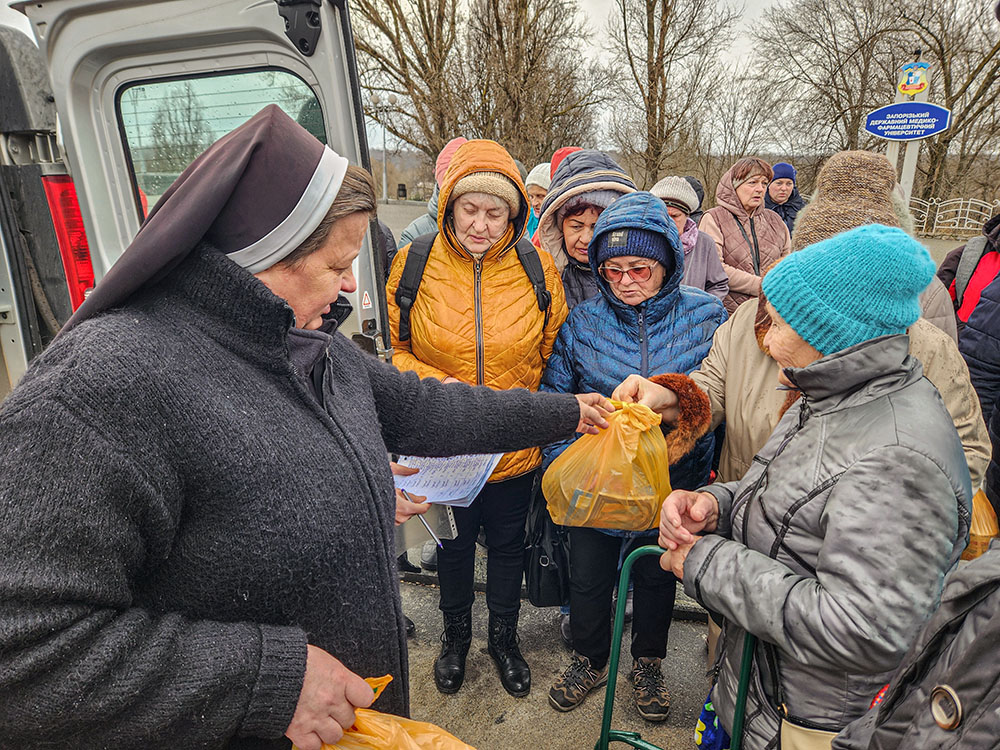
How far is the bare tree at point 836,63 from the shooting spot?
1922cm

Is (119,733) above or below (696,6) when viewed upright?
below

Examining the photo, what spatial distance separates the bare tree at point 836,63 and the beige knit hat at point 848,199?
66.7 feet

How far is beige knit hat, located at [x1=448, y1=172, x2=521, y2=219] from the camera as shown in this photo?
2.60m

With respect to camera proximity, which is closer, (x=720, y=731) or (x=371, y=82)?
(x=720, y=731)

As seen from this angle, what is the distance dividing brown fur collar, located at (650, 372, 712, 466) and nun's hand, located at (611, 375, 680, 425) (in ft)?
0.08

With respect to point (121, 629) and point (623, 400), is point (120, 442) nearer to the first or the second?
point (121, 629)

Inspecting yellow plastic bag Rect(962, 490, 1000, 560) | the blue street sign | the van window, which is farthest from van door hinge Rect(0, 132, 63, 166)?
the blue street sign

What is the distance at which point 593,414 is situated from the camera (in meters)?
2.02

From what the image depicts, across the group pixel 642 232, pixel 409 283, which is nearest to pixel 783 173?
pixel 642 232

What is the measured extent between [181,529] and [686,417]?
1.60 m

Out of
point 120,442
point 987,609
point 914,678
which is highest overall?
point 120,442

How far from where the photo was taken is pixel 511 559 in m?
2.83

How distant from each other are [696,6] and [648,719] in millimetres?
19325

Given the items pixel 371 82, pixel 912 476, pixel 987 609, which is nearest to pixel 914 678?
pixel 987 609
